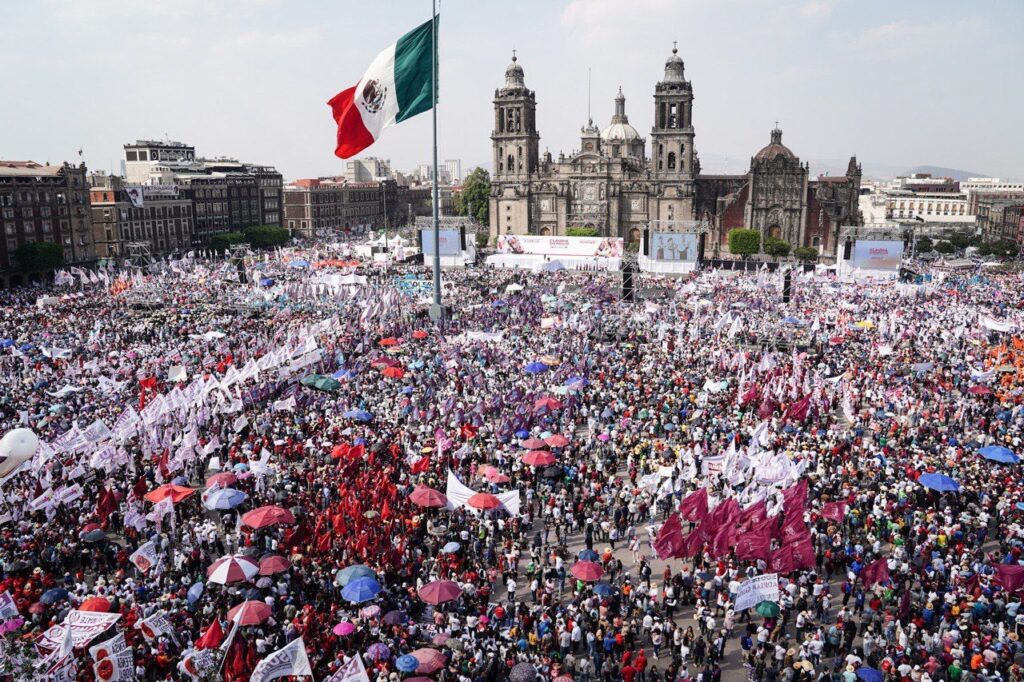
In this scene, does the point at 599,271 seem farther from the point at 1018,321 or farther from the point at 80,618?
the point at 80,618

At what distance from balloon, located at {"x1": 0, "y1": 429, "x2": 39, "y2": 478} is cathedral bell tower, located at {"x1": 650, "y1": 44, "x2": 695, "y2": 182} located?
81126 millimetres

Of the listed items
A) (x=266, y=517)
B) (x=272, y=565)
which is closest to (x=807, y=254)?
(x=266, y=517)

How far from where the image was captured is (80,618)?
13.6 m

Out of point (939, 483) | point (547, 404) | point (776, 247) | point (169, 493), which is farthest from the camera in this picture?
point (776, 247)

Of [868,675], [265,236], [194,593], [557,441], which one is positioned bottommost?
[868,675]

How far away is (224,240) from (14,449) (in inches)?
3108

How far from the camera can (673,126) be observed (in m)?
89.5

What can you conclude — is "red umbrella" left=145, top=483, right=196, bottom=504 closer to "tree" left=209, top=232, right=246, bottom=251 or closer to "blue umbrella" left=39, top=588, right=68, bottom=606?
"blue umbrella" left=39, top=588, right=68, bottom=606

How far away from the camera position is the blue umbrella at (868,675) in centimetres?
1289

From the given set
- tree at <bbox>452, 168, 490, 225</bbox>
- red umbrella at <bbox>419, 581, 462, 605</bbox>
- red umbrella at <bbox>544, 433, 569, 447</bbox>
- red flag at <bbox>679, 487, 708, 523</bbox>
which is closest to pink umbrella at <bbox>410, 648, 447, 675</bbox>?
red umbrella at <bbox>419, 581, 462, 605</bbox>

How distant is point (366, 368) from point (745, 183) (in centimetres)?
6640

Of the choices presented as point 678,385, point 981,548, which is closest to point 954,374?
point 678,385

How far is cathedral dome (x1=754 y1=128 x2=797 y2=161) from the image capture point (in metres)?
85.4

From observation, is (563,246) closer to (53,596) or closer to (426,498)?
(426,498)
